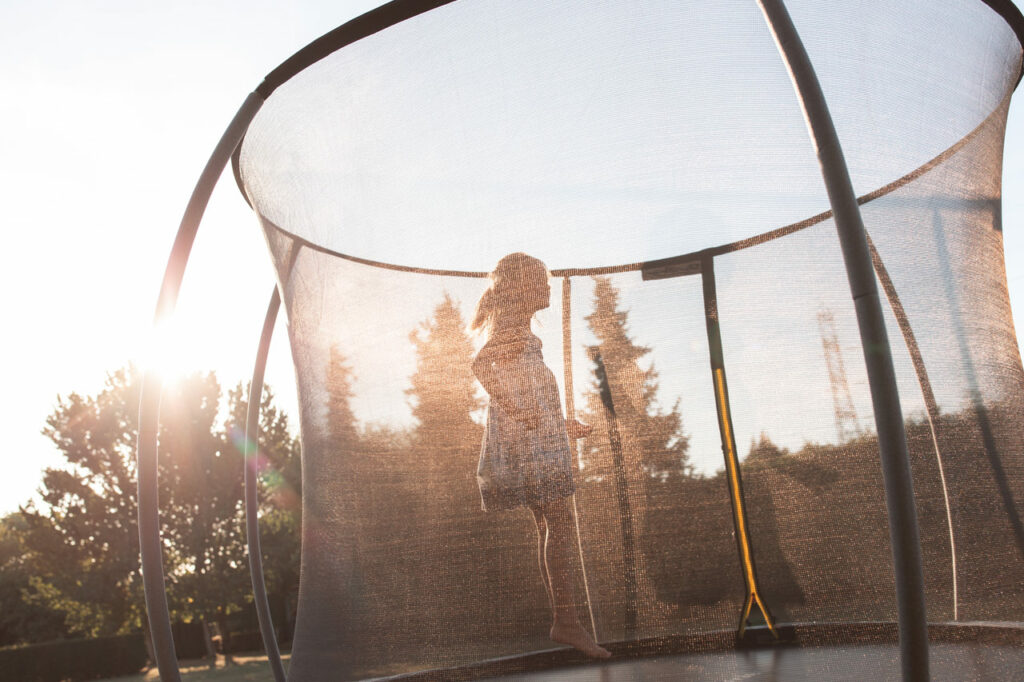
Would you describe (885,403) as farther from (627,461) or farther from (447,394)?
(447,394)

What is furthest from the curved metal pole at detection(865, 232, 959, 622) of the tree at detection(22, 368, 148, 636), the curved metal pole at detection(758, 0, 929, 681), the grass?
the tree at detection(22, 368, 148, 636)

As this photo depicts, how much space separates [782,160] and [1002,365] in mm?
563

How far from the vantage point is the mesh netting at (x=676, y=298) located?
1188 mm

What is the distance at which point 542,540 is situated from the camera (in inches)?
49.7

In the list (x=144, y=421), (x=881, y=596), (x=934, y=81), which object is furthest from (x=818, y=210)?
(x=144, y=421)

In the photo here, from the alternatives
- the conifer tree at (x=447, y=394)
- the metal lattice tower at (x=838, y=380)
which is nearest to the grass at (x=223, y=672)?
the conifer tree at (x=447, y=394)

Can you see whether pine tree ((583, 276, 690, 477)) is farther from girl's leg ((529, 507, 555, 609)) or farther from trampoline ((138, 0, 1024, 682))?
girl's leg ((529, 507, 555, 609))

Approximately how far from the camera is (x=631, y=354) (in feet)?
4.23

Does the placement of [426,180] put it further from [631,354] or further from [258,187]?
[258,187]

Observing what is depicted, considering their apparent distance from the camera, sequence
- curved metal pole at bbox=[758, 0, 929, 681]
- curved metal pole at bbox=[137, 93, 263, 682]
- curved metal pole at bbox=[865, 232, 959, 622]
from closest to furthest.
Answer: curved metal pole at bbox=[758, 0, 929, 681] < curved metal pole at bbox=[865, 232, 959, 622] < curved metal pole at bbox=[137, 93, 263, 682]

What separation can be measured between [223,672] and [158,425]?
678cm

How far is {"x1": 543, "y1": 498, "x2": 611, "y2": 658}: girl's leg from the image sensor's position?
124 cm

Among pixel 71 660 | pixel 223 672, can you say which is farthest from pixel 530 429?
pixel 71 660

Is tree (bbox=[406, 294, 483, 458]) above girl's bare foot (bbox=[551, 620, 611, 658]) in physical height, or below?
above
